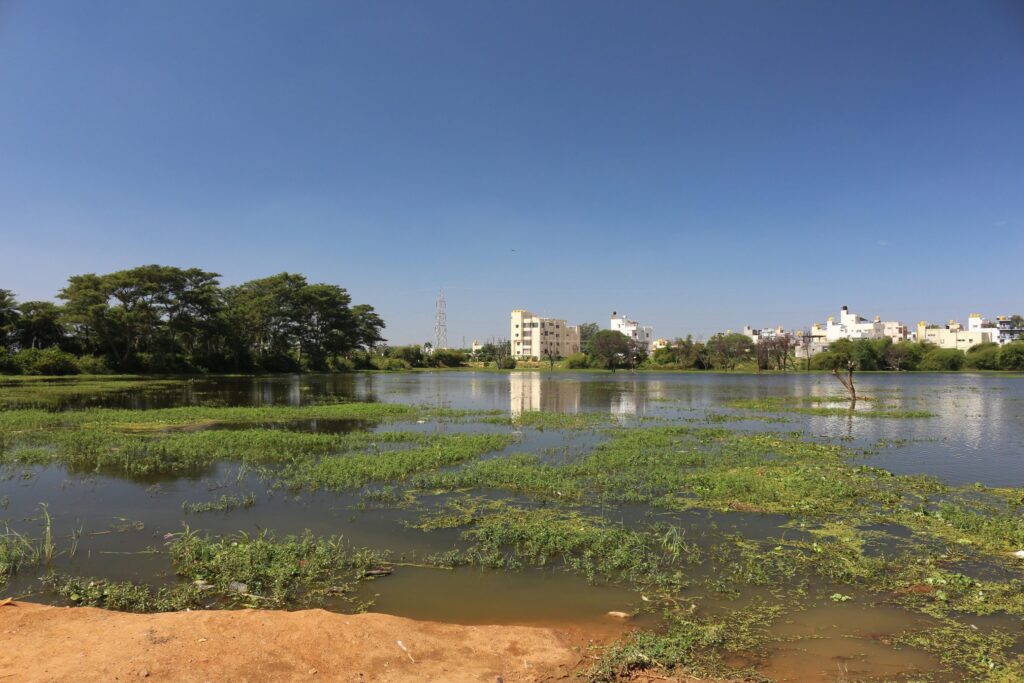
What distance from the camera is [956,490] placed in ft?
42.6

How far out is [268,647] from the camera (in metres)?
5.44

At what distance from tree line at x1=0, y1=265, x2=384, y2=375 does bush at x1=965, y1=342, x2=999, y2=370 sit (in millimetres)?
116476

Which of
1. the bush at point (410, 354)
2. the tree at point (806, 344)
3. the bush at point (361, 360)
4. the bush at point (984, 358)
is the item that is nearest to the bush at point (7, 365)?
the bush at point (361, 360)

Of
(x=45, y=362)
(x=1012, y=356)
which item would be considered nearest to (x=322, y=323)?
(x=45, y=362)

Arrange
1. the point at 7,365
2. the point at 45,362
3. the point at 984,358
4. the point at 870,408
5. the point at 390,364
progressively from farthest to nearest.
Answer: the point at 390,364 → the point at 984,358 → the point at 45,362 → the point at 7,365 → the point at 870,408

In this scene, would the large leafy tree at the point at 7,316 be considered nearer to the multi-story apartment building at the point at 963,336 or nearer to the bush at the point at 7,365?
the bush at the point at 7,365

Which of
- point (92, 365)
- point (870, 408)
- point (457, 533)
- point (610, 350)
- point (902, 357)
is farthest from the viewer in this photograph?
point (610, 350)

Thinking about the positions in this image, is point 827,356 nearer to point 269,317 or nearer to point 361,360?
point 361,360

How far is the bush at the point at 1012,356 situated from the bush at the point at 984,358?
1.11 meters

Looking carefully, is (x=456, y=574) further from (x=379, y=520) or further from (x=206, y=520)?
(x=206, y=520)

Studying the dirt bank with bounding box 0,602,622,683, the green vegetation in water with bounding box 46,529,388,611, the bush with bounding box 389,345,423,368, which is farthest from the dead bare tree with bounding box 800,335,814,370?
the dirt bank with bounding box 0,602,622,683

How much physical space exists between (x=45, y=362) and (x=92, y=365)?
12.5 feet

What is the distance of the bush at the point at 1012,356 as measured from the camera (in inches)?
3701

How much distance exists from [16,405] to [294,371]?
51957mm
